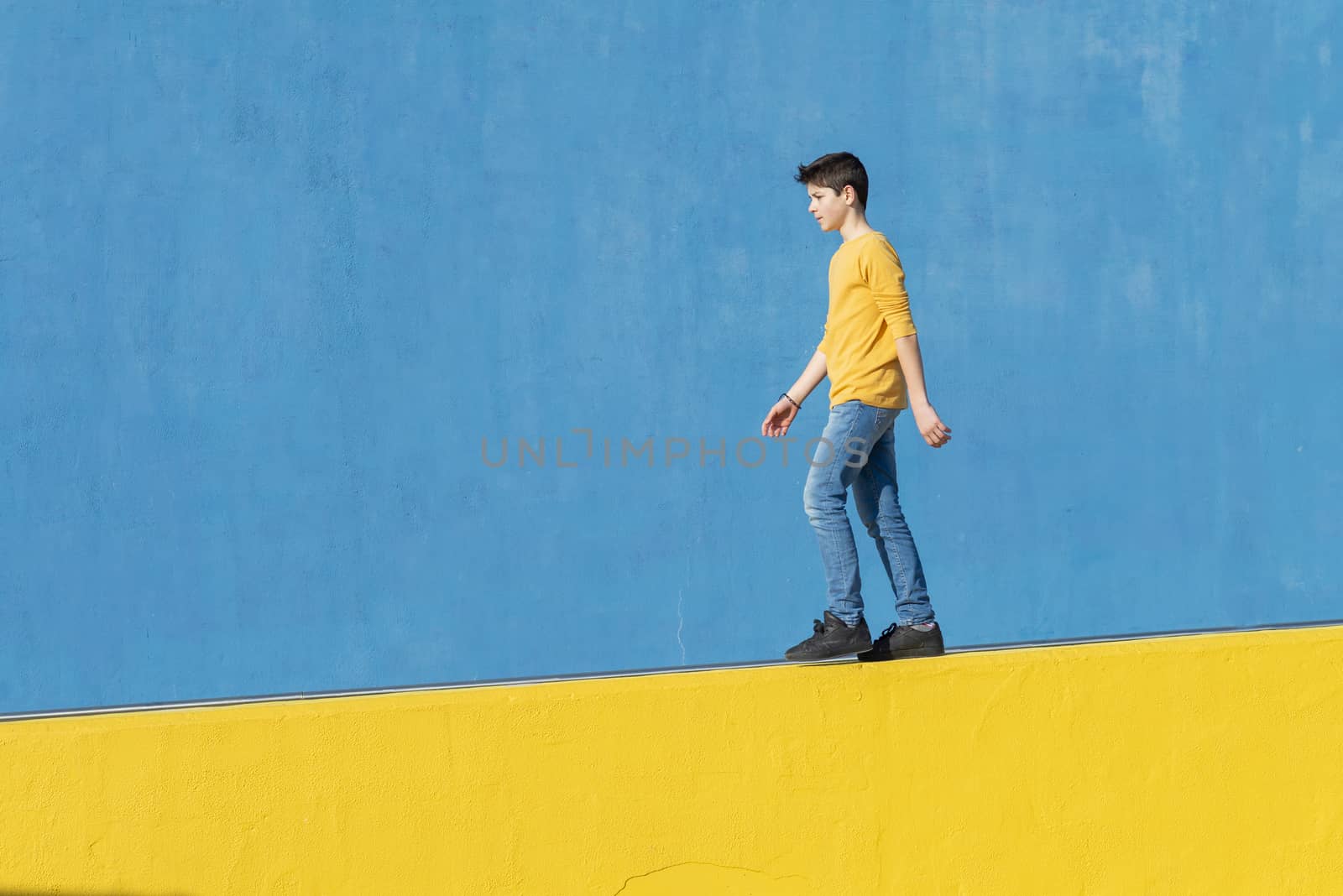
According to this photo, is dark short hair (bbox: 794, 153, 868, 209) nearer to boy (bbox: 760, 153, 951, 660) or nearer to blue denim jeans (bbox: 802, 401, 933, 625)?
boy (bbox: 760, 153, 951, 660)

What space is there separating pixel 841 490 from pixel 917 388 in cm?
32

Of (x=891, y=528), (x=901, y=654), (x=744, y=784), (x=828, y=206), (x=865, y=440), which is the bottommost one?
(x=744, y=784)

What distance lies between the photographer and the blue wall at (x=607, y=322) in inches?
150

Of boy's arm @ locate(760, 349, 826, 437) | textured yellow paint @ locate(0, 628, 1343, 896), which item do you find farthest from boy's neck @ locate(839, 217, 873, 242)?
textured yellow paint @ locate(0, 628, 1343, 896)

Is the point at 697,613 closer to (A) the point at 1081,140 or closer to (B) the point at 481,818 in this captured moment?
(B) the point at 481,818

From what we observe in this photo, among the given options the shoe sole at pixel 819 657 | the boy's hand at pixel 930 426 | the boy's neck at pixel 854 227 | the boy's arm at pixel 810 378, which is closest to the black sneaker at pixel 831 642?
the shoe sole at pixel 819 657

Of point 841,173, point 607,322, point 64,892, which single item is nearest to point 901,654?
point 841,173

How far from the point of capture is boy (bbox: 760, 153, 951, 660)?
9.43ft

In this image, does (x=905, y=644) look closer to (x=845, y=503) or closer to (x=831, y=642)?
(x=831, y=642)

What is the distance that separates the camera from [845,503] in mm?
2867

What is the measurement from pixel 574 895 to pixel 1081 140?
10.4ft

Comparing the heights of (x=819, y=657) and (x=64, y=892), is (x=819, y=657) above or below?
above

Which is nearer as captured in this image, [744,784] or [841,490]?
[744,784]

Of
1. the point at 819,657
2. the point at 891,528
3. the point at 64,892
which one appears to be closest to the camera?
the point at 64,892
